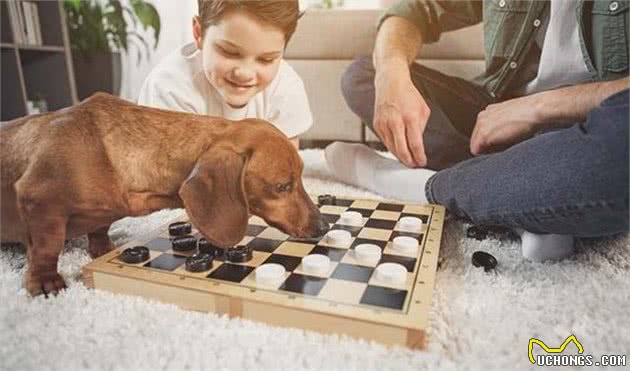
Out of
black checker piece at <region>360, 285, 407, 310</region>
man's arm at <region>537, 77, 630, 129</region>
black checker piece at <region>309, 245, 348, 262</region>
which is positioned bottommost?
black checker piece at <region>309, 245, 348, 262</region>

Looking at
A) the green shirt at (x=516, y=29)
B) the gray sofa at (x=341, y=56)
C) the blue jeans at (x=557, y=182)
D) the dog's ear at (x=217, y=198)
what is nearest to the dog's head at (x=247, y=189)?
the dog's ear at (x=217, y=198)

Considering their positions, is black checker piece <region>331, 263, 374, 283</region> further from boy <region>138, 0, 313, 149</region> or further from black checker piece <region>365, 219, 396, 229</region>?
boy <region>138, 0, 313, 149</region>

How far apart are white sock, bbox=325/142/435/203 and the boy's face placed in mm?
464

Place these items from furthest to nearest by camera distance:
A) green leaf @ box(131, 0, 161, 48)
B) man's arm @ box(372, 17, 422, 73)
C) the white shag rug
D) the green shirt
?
man's arm @ box(372, 17, 422, 73)
green leaf @ box(131, 0, 161, 48)
the green shirt
the white shag rug

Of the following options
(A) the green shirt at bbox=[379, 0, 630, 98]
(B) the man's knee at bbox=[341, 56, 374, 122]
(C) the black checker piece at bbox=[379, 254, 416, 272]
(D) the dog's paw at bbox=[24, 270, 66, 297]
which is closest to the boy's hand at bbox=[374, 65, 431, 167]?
(B) the man's knee at bbox=[341, 56, 374, 122]

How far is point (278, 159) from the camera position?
75cm

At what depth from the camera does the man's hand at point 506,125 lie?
90cm

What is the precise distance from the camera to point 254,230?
2.84ft

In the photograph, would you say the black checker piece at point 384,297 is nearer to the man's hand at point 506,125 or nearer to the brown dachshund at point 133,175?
the brown dachshund at point 133,175

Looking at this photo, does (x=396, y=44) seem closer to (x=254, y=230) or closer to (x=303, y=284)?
(x=254, y=230)

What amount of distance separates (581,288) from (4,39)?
111cm

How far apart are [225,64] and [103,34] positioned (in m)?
0.31

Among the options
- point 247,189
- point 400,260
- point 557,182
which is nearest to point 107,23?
point 247,189

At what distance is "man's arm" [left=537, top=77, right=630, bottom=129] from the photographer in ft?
2.48
